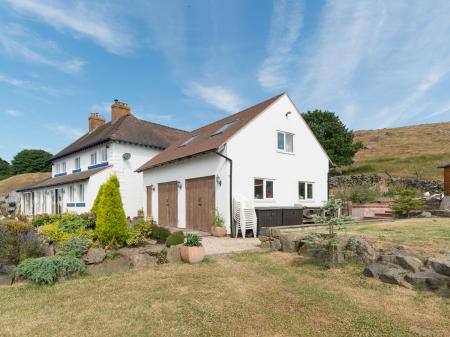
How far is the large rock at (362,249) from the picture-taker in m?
7.63

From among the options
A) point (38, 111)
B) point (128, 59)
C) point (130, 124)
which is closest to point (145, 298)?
point (128, 59)

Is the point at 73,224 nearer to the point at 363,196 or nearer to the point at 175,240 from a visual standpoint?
the point at 175,240

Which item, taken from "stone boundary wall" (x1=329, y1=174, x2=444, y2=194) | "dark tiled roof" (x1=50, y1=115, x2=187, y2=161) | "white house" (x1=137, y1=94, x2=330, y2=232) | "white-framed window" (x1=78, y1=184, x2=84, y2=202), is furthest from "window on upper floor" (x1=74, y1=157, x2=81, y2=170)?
"stone boundary wall" (x1=329, y1=174, x2=444, y2=194)

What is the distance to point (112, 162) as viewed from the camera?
24781 mm

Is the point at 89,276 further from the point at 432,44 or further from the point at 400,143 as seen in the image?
Result: the point at 400,143

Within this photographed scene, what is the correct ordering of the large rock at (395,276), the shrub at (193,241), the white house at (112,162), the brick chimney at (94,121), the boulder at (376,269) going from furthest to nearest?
the brick chimney at (94,121)
the white house at (112,162)
the shrub at (193,241)
the boulder at (376,269)
the large rock at (395,276)

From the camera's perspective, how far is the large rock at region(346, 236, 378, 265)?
7.63 metres

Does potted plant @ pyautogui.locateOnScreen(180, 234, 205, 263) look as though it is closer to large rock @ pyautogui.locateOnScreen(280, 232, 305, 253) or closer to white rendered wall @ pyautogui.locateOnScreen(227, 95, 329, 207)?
large rock @ pyautogui.locateOnScreen(280, 232, 305, 253)

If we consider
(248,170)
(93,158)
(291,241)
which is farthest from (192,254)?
(93,158)

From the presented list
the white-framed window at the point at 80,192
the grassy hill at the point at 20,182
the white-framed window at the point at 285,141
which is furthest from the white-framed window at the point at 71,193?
the grassy hill at the point at 20,182

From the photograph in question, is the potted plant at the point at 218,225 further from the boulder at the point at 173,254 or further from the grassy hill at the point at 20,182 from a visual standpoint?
the grassy hill at the point at 20,182

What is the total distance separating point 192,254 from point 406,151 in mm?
55095

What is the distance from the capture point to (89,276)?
7680mm

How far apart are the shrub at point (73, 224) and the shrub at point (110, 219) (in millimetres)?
1619
